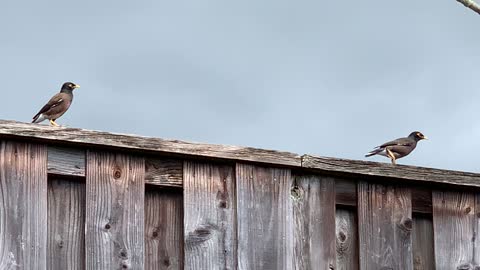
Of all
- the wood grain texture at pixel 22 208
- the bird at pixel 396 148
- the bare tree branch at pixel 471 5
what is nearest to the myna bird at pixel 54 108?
the bird at pixel 396 148

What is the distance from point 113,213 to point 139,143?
1.43 ft

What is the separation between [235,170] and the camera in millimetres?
6867

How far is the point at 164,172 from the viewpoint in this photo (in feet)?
21.9

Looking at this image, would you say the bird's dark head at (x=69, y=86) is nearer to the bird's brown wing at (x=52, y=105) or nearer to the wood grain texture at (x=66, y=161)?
the bird's brown wing at (x=52, y=105)

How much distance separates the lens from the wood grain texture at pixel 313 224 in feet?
23.0

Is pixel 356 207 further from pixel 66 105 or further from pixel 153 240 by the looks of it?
pixel 66 105

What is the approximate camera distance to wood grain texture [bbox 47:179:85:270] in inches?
247

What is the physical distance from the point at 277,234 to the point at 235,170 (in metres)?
0.47

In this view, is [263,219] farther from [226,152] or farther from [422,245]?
[422,245]

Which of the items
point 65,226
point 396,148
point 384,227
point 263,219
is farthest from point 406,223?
point 396,148

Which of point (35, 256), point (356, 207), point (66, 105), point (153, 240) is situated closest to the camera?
point (35, 256)

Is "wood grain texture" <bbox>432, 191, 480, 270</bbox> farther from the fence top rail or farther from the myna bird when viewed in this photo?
the myna bird

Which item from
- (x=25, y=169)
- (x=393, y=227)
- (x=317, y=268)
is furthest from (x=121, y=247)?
(x=393, y=227)

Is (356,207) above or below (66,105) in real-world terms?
below
